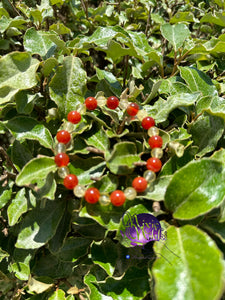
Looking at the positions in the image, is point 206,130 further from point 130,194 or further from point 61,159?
point 61,159

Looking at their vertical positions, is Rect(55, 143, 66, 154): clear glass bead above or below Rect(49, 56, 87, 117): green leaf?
below

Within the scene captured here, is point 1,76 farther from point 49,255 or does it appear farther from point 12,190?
point 49,255

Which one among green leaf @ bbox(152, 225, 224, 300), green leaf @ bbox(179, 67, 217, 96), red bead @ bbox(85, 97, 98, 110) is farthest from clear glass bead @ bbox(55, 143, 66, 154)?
green leaf @ bbox(179, 67, 217, 96)

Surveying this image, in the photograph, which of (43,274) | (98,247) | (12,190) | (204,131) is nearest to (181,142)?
(204,131)

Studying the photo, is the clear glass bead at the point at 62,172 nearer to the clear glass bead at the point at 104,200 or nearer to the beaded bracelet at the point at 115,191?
the beaded bracelet at the point at 115,191

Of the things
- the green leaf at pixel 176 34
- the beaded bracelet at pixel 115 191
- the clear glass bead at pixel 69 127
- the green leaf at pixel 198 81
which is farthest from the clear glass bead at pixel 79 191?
the green leaf at pixel 176 34

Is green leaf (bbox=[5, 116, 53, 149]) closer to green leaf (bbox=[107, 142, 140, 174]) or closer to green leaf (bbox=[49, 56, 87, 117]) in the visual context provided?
green leaf (bbox=[49, 56, 87, 117])
